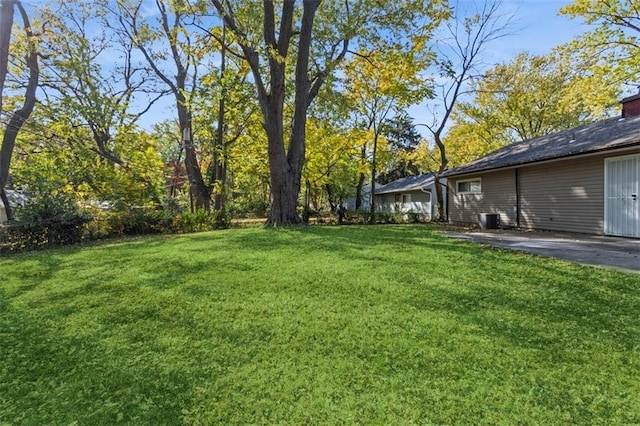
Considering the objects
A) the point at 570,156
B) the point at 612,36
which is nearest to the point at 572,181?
the point at 570,156

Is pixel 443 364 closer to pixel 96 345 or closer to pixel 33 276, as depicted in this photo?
pixel 96 345

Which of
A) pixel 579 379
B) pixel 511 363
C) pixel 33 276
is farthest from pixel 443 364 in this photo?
pixel 33 276

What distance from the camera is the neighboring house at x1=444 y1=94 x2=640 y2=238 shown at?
8.43 m

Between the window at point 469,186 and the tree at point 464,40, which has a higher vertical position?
the tree at point 464,40

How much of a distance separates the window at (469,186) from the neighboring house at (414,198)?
4378 millimetres

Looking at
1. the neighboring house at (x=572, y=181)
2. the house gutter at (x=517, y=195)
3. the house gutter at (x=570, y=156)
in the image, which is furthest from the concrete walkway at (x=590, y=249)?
the house gutter at (x=517, y=195)

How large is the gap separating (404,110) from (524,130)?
9.23 m

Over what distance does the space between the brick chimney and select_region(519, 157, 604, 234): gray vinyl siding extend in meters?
2.76

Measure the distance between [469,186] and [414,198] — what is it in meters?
10.2

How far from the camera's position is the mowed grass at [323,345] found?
7.09 ft

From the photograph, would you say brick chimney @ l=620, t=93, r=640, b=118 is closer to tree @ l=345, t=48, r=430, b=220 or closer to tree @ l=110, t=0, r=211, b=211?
tree @ l=345, t=48, r=430, b=220

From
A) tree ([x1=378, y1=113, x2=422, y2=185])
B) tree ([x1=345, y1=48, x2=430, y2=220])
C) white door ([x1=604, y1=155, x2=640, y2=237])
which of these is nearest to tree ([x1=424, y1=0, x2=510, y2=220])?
tree ([x1=345, y1=48, x2=430, y2=220])

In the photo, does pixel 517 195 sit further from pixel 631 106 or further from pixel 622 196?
pixel 631 106

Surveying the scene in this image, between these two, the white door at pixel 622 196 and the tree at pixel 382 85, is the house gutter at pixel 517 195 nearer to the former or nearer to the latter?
the white door at pixel 622 196
